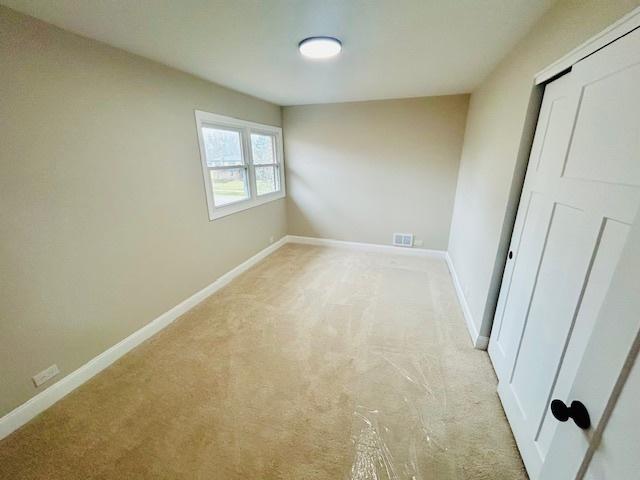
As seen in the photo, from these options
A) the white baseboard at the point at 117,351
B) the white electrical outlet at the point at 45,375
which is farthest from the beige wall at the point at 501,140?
the white electrical outlet at the point at 45,375

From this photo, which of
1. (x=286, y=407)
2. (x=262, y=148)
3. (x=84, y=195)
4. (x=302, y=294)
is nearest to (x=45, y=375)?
(x=84, y=195)

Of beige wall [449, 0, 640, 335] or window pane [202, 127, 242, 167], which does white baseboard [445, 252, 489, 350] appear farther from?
window pane [202, 127, 242, 167]

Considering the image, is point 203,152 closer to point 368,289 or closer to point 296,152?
point 296,152

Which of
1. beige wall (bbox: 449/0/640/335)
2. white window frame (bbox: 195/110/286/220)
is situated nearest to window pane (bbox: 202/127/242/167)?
white window frame (bbox: 195/110/286/220)

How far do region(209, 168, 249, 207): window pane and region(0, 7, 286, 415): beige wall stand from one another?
330 mm

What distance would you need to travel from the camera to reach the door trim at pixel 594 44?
869 millimetres

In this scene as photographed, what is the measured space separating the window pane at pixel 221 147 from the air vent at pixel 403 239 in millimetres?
2725

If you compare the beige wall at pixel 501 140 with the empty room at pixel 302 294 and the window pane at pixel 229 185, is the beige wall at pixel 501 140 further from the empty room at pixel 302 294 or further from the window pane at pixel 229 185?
the window pane at pixel 229 185

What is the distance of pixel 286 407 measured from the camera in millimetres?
1669

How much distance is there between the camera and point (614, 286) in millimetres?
601

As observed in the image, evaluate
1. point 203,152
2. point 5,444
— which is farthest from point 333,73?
point 5,444

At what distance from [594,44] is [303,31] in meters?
1.51

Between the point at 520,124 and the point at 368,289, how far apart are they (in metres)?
2.17

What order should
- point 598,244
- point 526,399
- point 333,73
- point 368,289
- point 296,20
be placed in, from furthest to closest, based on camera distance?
1. point 368,289
2. point 333,73
3. point 296,20
4. point 526,399
5. point 598,244
